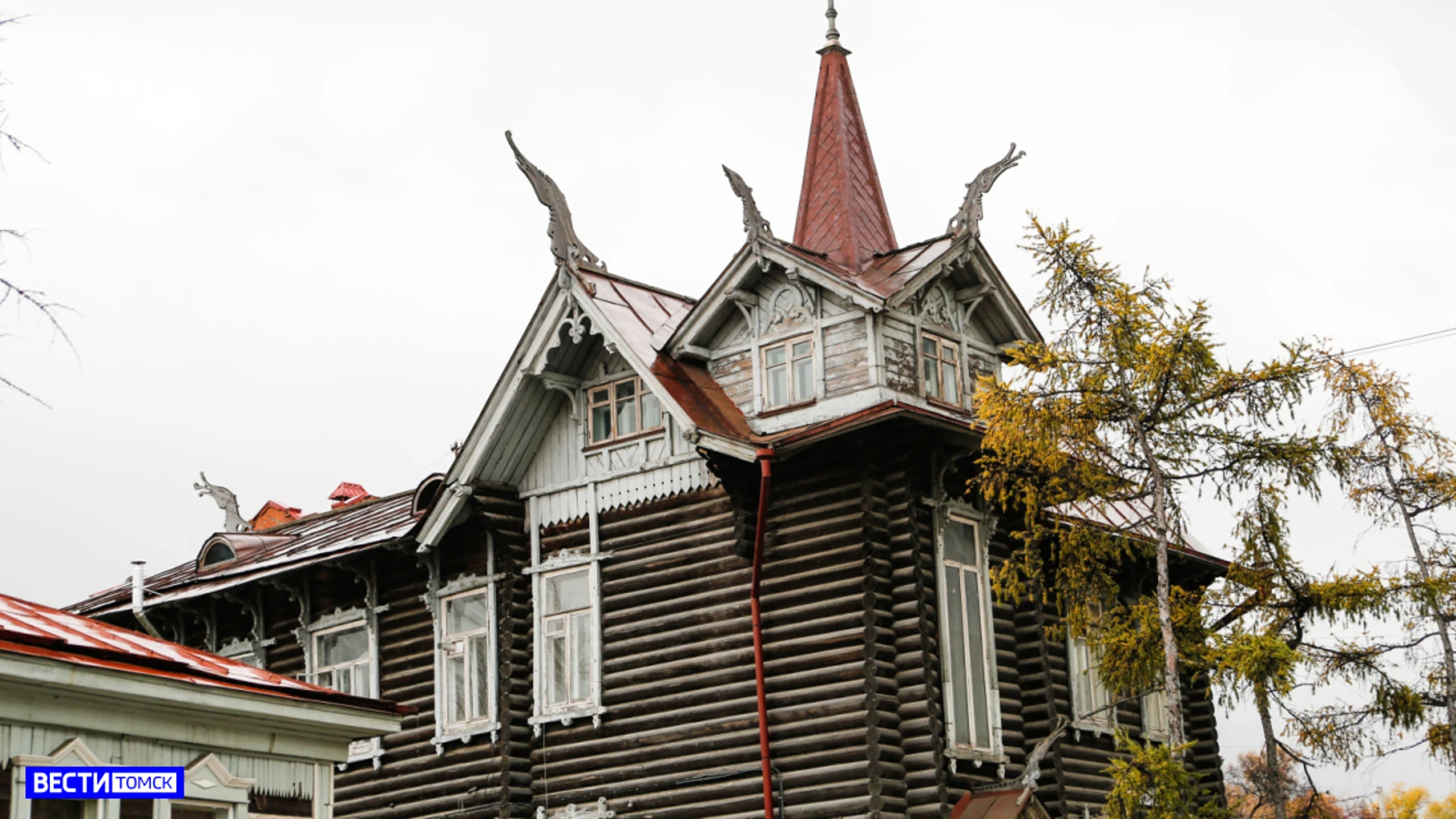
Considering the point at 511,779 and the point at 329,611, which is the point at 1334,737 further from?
the point at 329,611

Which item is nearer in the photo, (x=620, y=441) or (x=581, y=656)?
(x=581, y=656)

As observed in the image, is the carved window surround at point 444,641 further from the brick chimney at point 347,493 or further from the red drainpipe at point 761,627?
the brick chimney at point 347,493

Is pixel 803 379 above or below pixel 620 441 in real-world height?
above

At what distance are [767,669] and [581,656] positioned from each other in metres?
3.39

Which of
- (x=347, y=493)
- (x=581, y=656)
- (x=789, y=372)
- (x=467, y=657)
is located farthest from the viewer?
(x=347, y=493)

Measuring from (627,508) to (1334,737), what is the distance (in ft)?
33.1

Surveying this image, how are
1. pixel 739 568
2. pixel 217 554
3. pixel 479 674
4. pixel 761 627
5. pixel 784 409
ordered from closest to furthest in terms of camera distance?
1. pixel 761 627
2. pixel 739 568
3. pixel 784 409
4. pixel 479 674
5. pixel 217 554

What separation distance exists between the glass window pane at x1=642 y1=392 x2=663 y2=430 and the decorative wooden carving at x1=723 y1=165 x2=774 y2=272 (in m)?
2.62

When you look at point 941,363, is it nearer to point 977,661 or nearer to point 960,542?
point 960,542

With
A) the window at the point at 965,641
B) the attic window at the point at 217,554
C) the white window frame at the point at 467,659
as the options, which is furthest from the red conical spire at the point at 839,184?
the attic window at the point at 217,554

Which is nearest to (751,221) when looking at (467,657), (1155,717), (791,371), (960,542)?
(791,371)

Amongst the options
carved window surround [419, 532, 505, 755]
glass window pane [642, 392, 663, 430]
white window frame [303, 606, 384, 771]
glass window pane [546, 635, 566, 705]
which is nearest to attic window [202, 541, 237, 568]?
white window frame [303, 606, 384, 771]

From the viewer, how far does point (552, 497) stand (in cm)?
2578

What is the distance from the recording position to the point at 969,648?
916 inches
